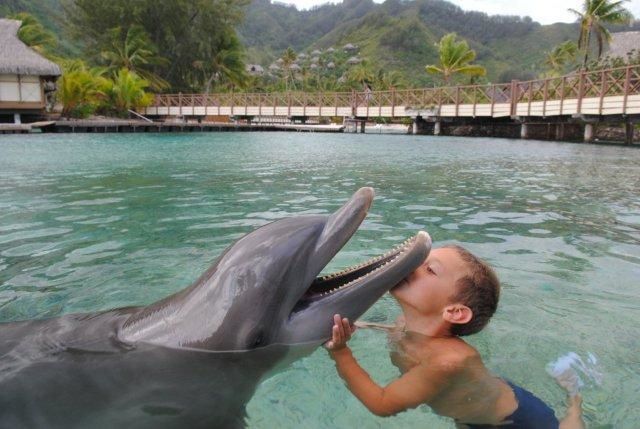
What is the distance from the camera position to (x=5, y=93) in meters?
33.7

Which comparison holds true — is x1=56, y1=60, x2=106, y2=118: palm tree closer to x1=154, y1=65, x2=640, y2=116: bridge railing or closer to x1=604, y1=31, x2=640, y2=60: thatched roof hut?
x1=154, y1=65, x2=640, y2=116: bridge railing

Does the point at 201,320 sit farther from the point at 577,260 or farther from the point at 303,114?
the point at 303,114

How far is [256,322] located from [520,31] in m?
138

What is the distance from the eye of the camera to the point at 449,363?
8.50 ft

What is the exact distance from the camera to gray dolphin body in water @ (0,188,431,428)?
2.09 m

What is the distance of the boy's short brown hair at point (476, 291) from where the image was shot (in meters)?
2.59

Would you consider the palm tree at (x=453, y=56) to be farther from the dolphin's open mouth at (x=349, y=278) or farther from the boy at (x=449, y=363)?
the dolphin's open mouth at (x=349, y=278)

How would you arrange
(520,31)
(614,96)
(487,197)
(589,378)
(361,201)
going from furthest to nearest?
(520,31) → (614,96) → (487,197) → (589,378) → (361,201)

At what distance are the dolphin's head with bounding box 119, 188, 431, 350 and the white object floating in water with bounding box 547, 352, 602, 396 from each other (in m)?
1.06

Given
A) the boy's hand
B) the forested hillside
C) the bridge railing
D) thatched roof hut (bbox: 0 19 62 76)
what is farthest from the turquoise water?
the forested hillside

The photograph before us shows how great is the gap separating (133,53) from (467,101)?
27583 millimetres

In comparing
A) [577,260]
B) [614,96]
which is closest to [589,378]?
[577,260]

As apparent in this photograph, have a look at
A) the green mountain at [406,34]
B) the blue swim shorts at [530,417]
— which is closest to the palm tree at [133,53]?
the blue swim shorts at [530,417]

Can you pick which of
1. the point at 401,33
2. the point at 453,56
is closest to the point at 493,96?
the point at 453,56
